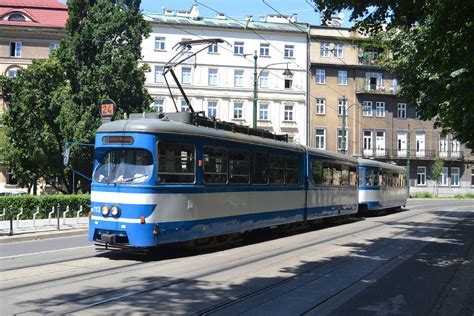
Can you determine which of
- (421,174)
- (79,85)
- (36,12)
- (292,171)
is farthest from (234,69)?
(292,171)

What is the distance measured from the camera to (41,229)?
17500mm

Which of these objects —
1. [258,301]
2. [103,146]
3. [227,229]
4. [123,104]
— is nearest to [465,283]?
[258,301]

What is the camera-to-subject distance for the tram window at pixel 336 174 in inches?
830

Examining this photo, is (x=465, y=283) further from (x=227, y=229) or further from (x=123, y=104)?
(x=123, y=104)

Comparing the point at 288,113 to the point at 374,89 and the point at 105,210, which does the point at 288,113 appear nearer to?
the point at 374,89

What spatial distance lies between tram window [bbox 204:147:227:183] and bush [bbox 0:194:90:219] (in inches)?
432

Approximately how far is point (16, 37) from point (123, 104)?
Result: 29.6 m

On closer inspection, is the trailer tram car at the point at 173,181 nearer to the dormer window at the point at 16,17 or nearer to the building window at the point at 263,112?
the building window at the point at 263,112

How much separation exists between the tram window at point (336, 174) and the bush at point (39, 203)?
10.6 m

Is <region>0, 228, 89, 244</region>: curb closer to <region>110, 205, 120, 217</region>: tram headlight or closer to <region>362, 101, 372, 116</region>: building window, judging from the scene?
<region>110, 205, 120, 217</region>: tram headlight

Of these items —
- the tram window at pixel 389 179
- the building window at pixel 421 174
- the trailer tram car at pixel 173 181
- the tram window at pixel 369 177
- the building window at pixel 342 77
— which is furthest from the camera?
the building window at pixel 421 174

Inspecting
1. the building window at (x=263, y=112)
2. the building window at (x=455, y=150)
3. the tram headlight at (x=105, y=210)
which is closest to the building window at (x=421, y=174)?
the building window at (x=455, y=150)

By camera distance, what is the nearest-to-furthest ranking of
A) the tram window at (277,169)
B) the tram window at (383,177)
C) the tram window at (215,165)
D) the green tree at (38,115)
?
the tram window at (215,165), the tram window at (277,169), the tram window at (383,177), the green tree at (38,115)

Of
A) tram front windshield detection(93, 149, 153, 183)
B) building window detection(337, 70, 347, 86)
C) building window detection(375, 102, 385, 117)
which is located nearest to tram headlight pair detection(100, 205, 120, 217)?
tram front windshield detection(93, 149, 153, 183)
